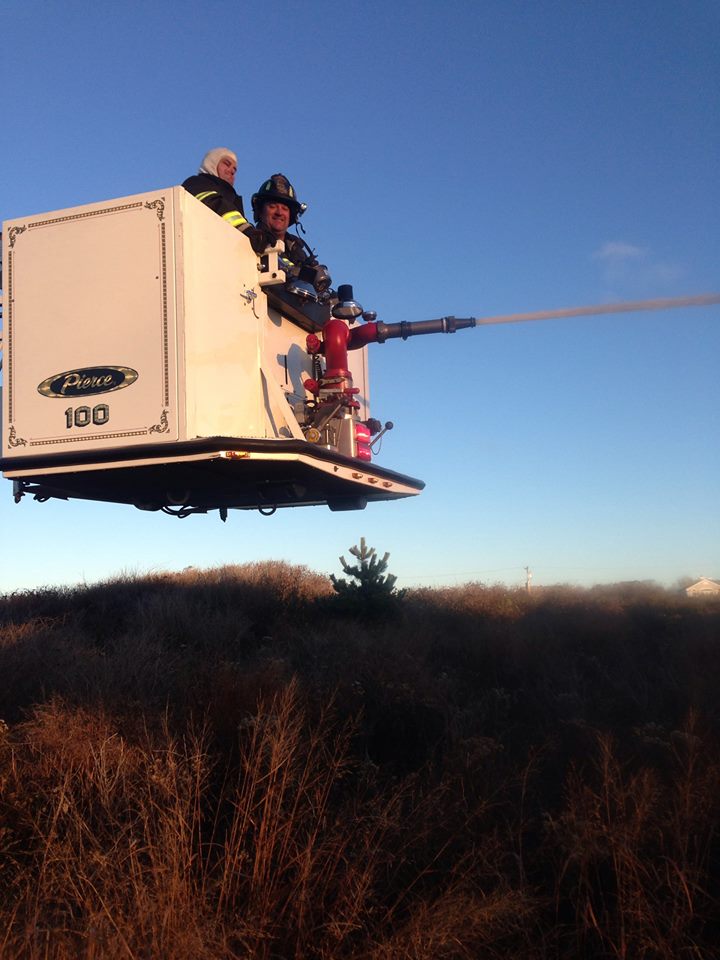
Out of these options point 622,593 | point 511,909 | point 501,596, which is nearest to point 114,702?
point 511,909

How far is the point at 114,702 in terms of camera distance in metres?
7.94

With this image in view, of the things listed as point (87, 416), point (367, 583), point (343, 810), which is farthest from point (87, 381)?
point (367, 583)

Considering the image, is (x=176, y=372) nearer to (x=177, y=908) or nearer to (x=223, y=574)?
(x=177, y=908)

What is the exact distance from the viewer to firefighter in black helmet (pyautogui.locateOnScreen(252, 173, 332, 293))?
25.5 feet

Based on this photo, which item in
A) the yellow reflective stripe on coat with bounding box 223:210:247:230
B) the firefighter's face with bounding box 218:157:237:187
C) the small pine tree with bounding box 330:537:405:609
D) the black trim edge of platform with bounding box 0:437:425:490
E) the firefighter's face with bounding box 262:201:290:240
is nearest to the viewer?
the black trim edge of platform with bounding box 0:437:425:490

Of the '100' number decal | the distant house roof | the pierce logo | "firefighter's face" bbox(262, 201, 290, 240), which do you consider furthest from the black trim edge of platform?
the distant house roof

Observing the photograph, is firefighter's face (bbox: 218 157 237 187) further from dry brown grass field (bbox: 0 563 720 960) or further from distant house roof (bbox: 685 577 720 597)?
distant house roof (bbox: 685 577 720 597)

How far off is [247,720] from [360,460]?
2218 millimetres

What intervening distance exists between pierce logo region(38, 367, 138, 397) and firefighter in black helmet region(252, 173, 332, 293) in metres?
2.00

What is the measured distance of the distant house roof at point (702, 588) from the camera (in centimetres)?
2080

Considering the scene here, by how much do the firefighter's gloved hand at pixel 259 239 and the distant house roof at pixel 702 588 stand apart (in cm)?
1601

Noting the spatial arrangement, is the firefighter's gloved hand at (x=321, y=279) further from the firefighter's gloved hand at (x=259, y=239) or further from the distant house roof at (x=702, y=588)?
the distant house roof at (x=702, y=588)

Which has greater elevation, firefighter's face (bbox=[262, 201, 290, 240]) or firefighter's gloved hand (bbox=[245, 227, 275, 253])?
firefighter's face (bbox=[262, 201, 290, 240])

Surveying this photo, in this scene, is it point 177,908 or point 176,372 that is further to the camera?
point 176,372
